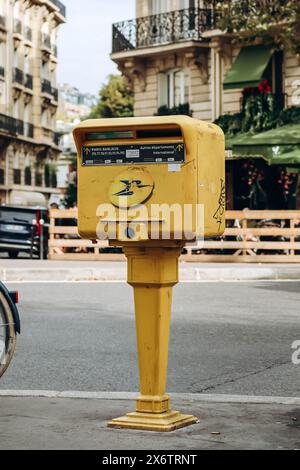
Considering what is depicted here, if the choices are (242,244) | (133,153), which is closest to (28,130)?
(242,244)

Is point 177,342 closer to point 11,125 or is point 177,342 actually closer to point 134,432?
point 134,432

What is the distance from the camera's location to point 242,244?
2406 cm

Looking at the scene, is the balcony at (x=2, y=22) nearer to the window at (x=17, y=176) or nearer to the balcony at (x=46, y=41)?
the balcony at (x=46, y=41)

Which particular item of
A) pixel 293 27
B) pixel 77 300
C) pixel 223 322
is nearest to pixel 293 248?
pixel 293 27

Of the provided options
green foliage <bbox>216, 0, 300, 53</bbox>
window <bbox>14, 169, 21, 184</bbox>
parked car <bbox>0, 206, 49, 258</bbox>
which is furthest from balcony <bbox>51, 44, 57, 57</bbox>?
green foliage <bbox>216, 0, 300, 53</bbox>

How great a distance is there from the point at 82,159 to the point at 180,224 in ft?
2.24

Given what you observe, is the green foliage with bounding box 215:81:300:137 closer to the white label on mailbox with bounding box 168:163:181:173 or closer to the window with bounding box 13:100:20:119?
the white label on mailbox with bounding box 168:163:181:173

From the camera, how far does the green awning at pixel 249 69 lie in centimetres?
3144

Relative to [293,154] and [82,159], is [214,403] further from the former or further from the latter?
[293,154]

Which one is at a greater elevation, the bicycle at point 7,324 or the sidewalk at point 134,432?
the bicycle at point 7,324

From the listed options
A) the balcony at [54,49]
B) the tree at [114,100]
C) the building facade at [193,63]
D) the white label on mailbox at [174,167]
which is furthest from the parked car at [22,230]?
the balcony at [54,49]

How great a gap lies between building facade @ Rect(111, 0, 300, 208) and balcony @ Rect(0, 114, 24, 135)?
34.1 m

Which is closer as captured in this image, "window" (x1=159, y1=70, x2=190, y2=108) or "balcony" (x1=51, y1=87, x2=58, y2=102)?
"window" (x1=159, y1=70, x2=190, y2=108)

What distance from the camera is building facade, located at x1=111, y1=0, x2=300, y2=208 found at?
32.1 m
